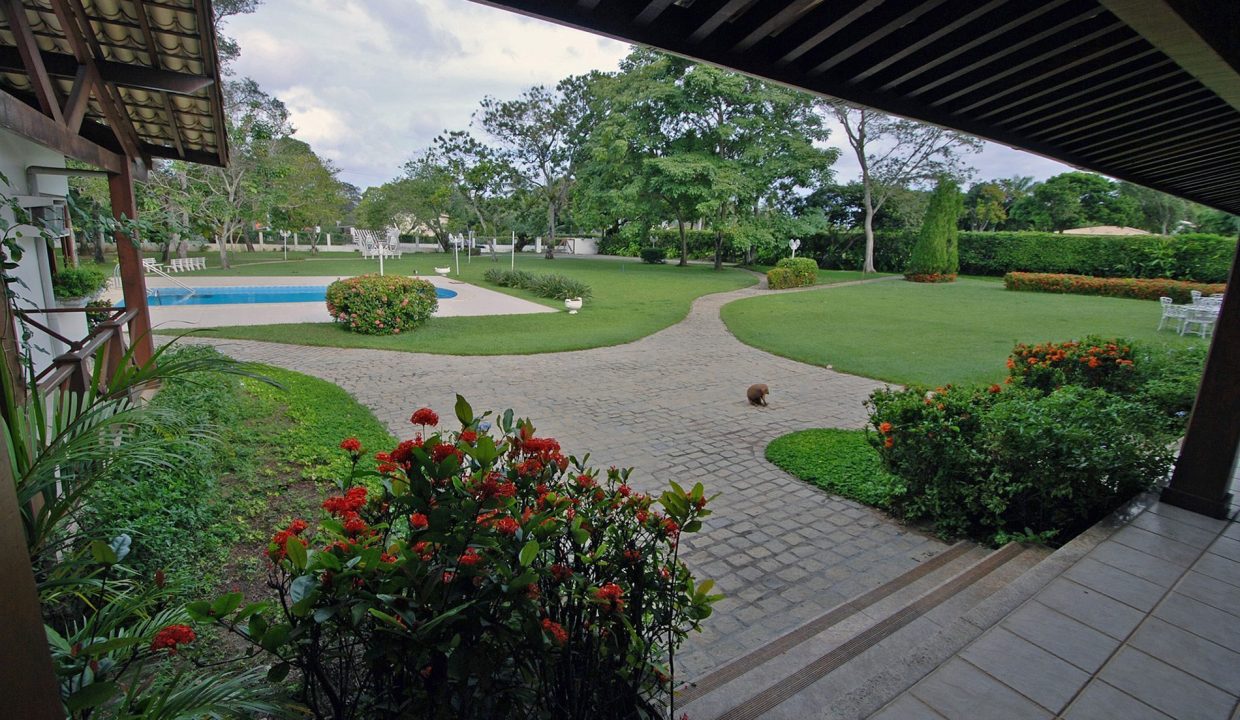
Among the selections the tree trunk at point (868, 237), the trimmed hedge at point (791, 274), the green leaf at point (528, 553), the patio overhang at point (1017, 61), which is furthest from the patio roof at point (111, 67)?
the tree trunk at point (868, 237)

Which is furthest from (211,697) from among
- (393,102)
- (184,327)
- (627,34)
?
(393,102)

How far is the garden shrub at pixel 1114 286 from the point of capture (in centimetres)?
1559

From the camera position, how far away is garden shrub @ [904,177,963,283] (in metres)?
22.9

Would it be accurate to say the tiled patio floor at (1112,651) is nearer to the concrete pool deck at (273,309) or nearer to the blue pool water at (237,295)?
the concrete pool deck at (273,309)

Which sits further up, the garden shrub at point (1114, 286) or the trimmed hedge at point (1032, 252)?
the trimmed hedge at point (1032, 252)

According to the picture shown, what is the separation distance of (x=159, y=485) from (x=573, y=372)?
544 centimetres

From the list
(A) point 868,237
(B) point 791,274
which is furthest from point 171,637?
(A) point 868,237

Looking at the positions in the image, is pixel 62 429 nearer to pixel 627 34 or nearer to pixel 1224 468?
pixel 627 34

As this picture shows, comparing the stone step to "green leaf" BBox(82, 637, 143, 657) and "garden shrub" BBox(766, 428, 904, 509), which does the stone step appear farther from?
"green leaf" BBox(82, 637, 143, 657)

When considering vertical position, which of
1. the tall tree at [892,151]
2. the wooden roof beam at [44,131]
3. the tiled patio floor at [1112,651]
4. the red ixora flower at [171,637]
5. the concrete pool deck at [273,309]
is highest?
the tall tree at [892,151]

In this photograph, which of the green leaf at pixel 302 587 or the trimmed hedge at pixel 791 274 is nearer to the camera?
the green leaf at pixel 302 587

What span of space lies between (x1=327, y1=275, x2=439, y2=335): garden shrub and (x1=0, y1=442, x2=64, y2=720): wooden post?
32.7 ft

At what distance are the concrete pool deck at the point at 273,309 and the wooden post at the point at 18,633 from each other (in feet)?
31.9

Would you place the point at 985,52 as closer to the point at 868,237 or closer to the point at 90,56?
the point at 90,56
